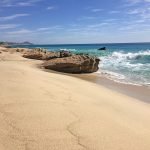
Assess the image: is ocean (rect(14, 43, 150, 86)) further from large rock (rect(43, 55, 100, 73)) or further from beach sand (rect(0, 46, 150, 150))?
beach sand (rect(0, 46, 150, 150))

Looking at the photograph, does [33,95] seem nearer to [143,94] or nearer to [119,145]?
[119,145]

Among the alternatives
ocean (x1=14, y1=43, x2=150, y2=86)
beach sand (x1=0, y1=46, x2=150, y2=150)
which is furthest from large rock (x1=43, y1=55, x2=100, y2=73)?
beach sand (x1=0, y1=46, x2=150, y2=150)

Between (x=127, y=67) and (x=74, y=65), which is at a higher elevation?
(x=74, y=65)

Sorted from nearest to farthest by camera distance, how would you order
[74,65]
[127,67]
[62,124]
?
1. [62,124]
2. [74,65]
3. [127,67]

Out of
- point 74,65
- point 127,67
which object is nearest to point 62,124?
point 74,65

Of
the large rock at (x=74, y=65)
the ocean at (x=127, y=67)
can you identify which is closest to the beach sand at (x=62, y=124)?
the ocean at (x=127, y=67)

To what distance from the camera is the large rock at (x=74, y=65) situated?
55.5 ft

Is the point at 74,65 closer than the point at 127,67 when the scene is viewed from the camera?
Yes

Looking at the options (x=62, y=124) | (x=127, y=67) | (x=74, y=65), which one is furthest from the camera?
(x=127, y=67)

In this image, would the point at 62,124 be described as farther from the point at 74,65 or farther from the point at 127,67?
the point at 127,67

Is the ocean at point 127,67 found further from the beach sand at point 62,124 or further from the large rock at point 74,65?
the beach sand at point 62,124

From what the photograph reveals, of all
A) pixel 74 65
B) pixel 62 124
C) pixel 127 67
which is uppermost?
pixel 62 124

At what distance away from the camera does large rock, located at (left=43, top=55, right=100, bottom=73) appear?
666 inches

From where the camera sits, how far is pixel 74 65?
17.0 meters
